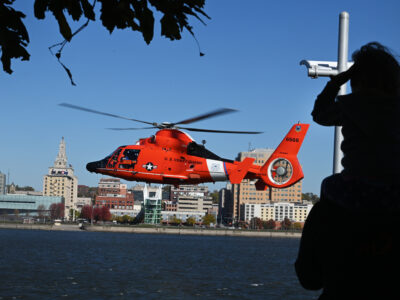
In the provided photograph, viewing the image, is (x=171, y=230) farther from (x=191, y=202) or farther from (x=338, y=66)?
(x=338, y=66)

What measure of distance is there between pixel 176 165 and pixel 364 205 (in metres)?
21.2

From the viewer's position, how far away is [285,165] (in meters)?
24.7

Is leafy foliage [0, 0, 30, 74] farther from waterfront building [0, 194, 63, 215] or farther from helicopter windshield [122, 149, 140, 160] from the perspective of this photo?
waterfront building [0, 194, 63, 215]

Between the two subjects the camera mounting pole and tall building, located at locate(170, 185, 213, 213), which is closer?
the camera mounting pole

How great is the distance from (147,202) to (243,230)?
2937 centimetres

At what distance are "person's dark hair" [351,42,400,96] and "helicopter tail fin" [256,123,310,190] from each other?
2172 cm

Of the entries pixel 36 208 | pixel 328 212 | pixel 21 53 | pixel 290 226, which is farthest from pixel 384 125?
pixel 36 208

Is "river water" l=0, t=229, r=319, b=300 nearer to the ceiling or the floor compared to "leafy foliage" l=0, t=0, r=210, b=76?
nearer to the floor

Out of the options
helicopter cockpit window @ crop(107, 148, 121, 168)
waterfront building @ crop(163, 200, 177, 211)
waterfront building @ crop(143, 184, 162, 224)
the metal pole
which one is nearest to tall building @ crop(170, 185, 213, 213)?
waterfront building @ crop(163, 200, 177, 211)

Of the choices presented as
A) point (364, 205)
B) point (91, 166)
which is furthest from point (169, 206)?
point (364, 205)

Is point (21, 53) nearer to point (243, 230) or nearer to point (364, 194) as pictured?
point (364, 194)

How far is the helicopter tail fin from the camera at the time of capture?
2412 cm

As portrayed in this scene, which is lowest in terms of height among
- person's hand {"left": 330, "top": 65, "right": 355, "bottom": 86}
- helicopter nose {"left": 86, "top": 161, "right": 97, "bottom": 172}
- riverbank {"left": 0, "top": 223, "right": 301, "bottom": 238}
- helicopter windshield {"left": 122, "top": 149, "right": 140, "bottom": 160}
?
riverbank {"left": 0, "top": 223, "right": 301, "bottom": 238}

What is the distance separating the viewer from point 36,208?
198125 millimetres
